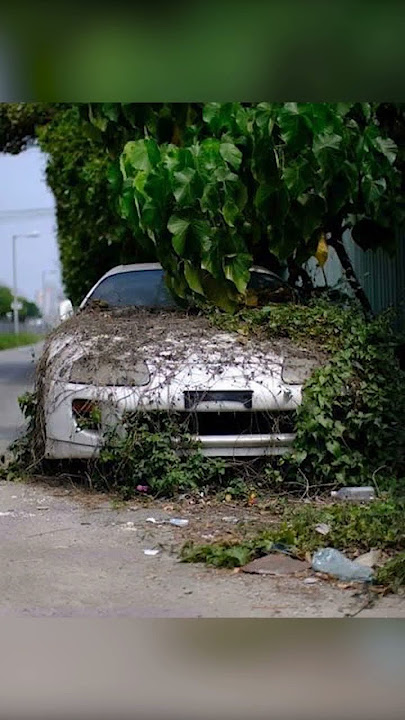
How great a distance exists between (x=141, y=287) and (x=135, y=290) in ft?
0.17

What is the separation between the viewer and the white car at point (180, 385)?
5.67 metres

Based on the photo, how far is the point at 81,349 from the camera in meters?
6.05

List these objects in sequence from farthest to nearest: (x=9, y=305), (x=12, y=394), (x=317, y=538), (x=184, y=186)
A: (x=9, y=305) < (x=12, y=394) < (x=184, y=186) < (x=317, y=538)

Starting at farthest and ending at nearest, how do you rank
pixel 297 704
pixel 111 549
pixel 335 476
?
1. pixel 335 476
2. pixel 111 549
3. pixel 297 704

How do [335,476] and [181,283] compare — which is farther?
[181,283]

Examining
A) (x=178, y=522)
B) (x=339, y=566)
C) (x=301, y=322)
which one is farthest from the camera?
(x=301, y=322)

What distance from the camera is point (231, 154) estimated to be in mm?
6535

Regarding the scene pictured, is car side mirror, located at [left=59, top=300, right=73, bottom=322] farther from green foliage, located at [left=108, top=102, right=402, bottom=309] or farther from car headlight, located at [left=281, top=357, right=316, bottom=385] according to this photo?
car headlight, located at [left=281, top=357, right=316, bottom=385]

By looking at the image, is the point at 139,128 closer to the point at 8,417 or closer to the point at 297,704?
the point at 8,417

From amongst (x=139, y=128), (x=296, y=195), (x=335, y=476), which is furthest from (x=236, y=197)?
(x=335, y=476)

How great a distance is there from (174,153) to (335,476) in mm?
2452

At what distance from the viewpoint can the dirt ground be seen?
388 cm

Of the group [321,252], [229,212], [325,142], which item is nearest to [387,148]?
[325,142]
